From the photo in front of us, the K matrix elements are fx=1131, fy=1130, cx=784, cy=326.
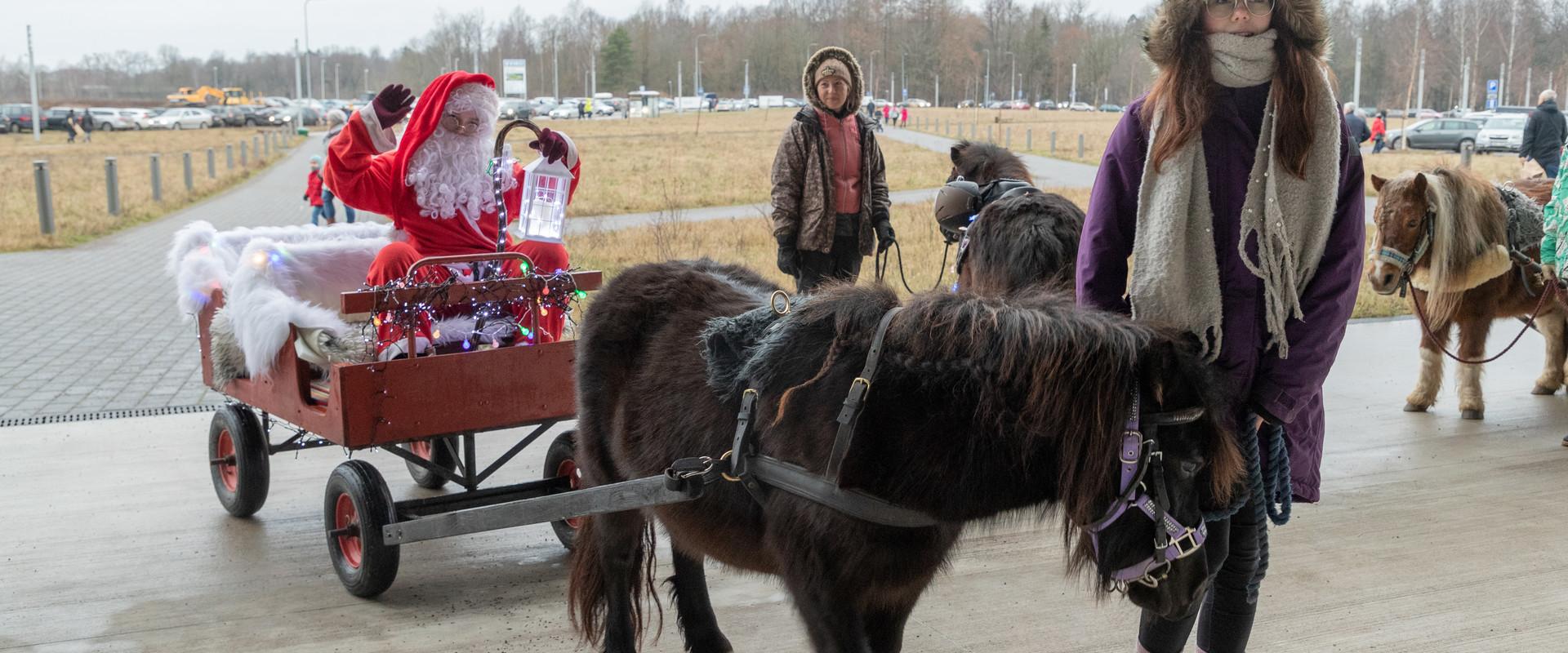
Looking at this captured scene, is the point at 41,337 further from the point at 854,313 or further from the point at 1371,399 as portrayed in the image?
the point at 1371,399

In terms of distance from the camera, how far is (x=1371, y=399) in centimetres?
696

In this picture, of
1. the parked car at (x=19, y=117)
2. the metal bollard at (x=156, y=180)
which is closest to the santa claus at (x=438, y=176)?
the metal bollard at (x=156, y=180)

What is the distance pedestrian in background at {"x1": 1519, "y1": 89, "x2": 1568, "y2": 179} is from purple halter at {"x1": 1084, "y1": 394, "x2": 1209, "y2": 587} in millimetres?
13445

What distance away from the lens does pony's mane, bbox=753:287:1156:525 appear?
2.16m

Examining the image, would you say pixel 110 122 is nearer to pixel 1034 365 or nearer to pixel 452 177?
pixel 452 177

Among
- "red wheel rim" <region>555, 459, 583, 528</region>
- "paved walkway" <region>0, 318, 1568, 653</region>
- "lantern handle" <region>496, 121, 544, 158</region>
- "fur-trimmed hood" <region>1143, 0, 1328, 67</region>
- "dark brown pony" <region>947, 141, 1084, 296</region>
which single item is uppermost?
"fur-trimmed hood" <region>1143, 0, 1328, 67</region>

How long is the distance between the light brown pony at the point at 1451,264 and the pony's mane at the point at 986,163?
2417mm

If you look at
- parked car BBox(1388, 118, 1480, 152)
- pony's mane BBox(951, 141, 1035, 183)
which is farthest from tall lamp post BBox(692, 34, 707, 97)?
pony's mane BBox(951, 141, 1035, 183)

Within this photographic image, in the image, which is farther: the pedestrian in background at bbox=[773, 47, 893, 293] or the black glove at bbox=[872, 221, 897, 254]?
the black glove at bbox=[872, 221, 897, 254]

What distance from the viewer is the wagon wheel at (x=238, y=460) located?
4.66 m

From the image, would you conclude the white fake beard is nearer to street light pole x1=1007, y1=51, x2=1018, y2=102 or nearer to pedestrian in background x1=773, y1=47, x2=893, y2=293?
pedestrian in background x1=773, y1=47, x2=893, y2=293

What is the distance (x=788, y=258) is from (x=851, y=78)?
1.00 meters

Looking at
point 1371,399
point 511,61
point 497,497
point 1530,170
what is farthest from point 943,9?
point 497,497

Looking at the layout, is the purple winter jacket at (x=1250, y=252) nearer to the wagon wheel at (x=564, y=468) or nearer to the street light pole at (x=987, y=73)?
the wagon wheel at (x=564, y=468)
